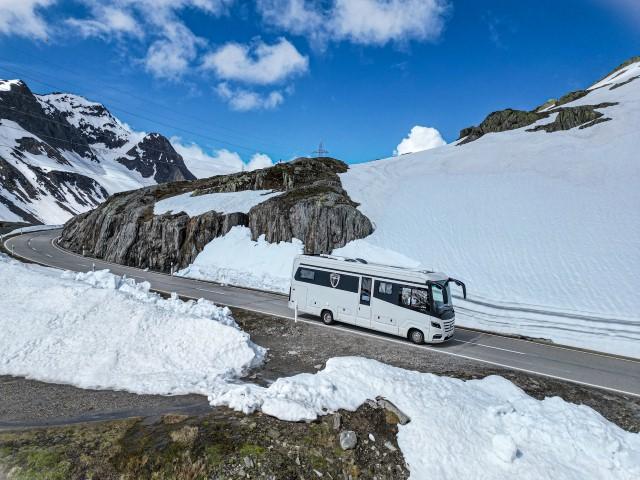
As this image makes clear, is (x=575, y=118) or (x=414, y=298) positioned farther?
(x=575, y=118)

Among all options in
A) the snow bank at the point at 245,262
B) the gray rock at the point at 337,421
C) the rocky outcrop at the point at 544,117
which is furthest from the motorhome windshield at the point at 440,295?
the rocky outcrop at the point at 544,117

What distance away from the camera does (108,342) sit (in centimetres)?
1186

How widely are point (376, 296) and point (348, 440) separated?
1045 centimetres

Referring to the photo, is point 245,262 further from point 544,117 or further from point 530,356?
point 544,117

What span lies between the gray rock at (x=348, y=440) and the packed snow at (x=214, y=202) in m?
34.2

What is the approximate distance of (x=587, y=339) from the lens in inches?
746

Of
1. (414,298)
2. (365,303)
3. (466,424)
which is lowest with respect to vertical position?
(466,424)

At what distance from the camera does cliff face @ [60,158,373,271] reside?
34625 mm

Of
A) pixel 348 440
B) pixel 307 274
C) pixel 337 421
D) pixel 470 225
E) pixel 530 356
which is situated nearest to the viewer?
pixel 348 440

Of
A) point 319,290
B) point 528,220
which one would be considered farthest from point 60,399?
point 528,220

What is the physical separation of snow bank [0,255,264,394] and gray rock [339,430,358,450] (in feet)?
13.8

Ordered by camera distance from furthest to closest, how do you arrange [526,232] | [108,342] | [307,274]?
1. [526,232]
2. [307,274]
3. [108,342]

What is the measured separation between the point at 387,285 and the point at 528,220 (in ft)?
72.7

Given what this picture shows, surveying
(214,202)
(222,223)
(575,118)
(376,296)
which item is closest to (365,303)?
(376,296)
